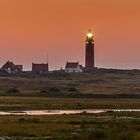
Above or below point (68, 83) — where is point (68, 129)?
below

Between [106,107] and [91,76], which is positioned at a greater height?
[91,76]

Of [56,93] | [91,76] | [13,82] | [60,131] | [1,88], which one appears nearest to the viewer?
[60,131]

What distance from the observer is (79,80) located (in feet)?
588

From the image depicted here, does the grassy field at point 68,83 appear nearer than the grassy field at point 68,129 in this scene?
No

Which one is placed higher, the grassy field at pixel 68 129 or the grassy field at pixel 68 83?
the grassy field at pixel 68 83

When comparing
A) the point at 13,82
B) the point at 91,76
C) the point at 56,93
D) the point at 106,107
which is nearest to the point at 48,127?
the point at 106,107

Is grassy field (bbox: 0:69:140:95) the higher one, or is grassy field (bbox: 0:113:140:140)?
grassy field (bbox: 0:69:140:95)

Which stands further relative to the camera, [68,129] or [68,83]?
[68,83]

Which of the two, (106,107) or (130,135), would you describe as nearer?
(130,135)

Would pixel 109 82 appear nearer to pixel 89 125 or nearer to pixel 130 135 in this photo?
pixel 89 125

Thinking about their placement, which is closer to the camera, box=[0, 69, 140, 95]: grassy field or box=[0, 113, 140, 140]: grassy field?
box=[0, 113, 140, 140]: grassy field

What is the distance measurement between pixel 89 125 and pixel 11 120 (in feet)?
27.8

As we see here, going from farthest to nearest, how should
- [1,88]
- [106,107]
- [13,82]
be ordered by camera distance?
[13,82] → [1,88] → [106,107]

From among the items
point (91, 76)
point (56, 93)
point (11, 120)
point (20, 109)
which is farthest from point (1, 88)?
point (11, 120)
